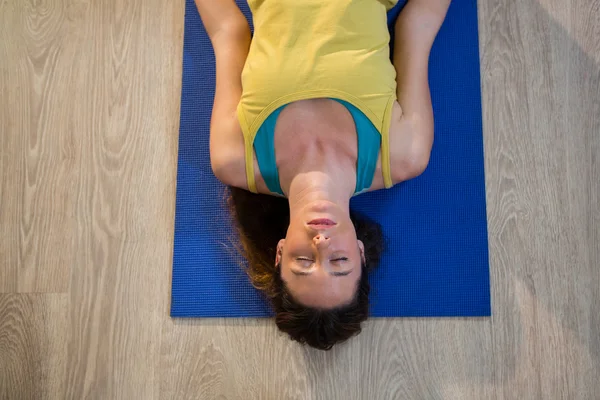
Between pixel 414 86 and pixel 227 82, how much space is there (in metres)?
0.53

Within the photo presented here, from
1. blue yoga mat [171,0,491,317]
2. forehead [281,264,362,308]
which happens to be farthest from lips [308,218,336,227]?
blue yoga mat [171,0,491,317]

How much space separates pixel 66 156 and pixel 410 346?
1.28 m

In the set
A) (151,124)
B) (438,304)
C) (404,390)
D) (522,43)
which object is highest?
(522,43)

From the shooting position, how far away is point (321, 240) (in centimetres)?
110

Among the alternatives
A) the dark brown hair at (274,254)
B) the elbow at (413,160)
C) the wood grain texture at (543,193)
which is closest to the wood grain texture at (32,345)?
the dark brown hair at (274,254)

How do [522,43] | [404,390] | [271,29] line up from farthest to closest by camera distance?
[522,43] → [404,390] → [271,29]

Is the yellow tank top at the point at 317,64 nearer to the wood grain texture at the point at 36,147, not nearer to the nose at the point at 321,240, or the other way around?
the nose at the point at 321,240

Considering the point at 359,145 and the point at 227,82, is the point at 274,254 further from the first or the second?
the point at 227,82

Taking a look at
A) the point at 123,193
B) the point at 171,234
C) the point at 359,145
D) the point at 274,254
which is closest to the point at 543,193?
the point at 359,145

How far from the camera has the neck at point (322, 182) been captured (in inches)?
48.2

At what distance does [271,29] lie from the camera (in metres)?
1.30

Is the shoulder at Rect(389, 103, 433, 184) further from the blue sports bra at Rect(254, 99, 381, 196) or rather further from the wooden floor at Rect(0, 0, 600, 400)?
the wooden floor at Rect(0, 0, 600, 400)

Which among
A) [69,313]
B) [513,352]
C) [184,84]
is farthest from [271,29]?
[513,352]

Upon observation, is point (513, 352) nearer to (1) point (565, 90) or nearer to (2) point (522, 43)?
(1) point (565, 90)
